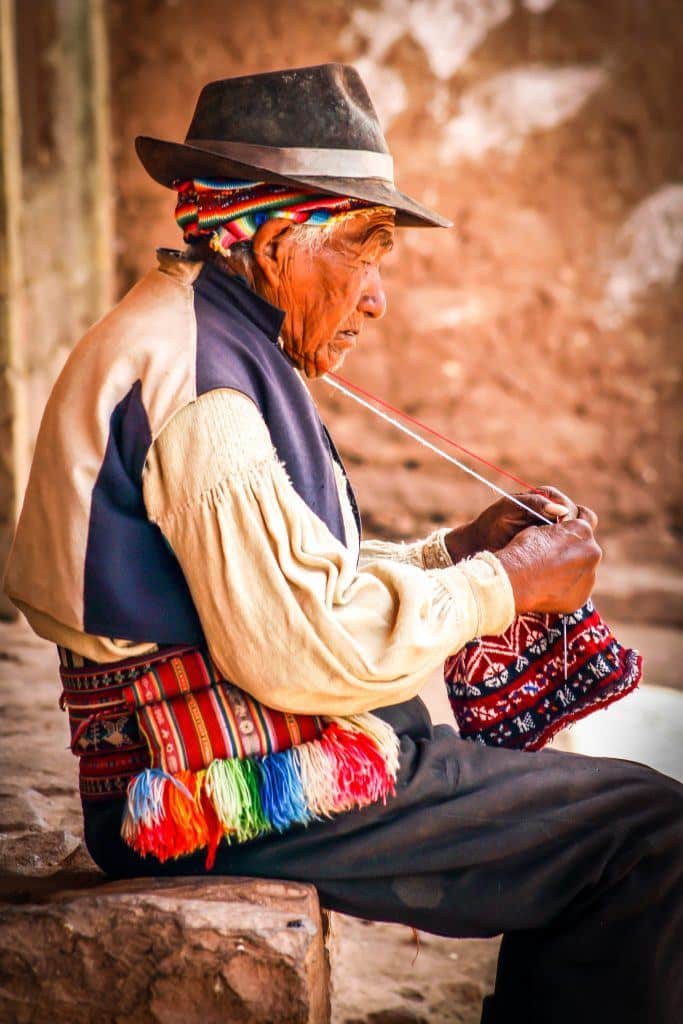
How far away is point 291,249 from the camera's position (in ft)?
7.35

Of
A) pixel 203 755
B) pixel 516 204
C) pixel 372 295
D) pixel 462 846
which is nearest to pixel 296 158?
pixel 372 295

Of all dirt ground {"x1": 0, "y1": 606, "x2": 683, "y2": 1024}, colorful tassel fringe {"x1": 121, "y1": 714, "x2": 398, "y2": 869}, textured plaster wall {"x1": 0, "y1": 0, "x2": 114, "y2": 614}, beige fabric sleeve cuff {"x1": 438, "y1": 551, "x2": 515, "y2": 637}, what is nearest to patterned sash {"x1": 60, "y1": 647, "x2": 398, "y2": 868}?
colorful tassel fringe {"x1": 121, "y1": 714, "x2": 398, "y2": 869}

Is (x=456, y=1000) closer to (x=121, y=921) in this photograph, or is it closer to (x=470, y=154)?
(x=121, y=921)

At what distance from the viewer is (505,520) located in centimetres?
255

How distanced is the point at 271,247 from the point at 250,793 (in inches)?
38.2

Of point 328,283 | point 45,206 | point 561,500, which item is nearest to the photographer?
point 328,283

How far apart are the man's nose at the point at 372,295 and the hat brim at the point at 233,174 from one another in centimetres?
13

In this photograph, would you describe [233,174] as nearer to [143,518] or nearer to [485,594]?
[143,518]

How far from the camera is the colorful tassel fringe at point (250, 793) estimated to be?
2.06 metres

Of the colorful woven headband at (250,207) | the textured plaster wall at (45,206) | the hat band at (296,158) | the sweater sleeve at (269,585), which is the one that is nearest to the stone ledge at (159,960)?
the sweater sleeve at (269,585)

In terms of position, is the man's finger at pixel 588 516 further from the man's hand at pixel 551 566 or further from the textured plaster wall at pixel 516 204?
the textured plaster wall at pixel 516 204

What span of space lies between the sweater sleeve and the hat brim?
1.35 feet

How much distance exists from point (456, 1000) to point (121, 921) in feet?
4.15

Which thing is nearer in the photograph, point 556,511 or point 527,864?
point 527,864
